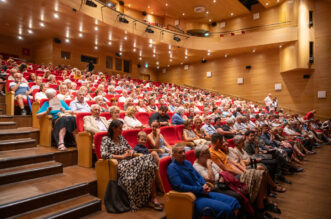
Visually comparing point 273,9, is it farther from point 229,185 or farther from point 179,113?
point 229,185

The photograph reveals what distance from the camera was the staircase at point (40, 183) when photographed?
4.58 ft

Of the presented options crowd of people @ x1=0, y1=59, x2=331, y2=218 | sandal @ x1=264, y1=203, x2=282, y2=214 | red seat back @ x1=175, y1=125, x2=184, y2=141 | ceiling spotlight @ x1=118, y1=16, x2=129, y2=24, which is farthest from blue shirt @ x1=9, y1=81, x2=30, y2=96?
ceiling spotlight @ x1=118, y1=16, x2=129, y2=24

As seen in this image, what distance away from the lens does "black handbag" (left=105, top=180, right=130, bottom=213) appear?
1.62m

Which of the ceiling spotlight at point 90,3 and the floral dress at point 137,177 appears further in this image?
the ceiling spotlight at point 90,3

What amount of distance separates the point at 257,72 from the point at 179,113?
8.07 metres

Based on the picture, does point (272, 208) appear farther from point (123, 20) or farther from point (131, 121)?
point (123, 20)

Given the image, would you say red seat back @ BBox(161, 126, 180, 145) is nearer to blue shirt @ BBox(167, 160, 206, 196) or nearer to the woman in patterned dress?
the woman in patterned dress

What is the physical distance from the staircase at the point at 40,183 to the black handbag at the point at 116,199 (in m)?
0.08

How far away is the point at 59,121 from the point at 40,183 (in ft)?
2.98

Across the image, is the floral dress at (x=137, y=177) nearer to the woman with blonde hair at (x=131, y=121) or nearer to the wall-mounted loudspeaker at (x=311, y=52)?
the woman with blonde hair at (x=131, y=121)

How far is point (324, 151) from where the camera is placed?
4715mm

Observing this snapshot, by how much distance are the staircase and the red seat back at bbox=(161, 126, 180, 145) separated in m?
1.14

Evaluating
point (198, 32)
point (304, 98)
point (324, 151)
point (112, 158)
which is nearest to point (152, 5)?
point (198, 32)

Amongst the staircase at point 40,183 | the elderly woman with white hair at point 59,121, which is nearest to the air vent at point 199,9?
the elderly woman with white hair at point 59,121
